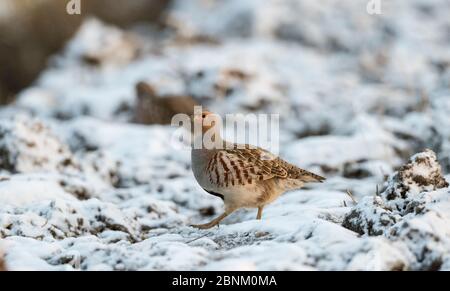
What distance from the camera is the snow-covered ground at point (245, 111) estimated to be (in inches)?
162

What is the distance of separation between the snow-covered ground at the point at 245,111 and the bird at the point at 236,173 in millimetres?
246

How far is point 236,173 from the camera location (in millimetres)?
5438

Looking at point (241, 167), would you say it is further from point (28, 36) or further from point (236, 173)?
point (28, 36)

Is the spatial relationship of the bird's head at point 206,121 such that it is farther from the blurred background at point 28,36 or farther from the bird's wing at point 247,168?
the blurred background at point 28,36

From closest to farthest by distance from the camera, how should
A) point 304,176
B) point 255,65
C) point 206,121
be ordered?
point 206,121 < point 304,176 < point 255,65

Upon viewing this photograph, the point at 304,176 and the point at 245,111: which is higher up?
the point at 245,111

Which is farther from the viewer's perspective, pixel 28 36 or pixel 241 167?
pixel 28 36

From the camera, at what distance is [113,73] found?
13039mm

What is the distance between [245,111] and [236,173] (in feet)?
16.7

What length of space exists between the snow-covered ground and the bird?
246mm

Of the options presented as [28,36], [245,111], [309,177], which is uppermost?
[28,36]

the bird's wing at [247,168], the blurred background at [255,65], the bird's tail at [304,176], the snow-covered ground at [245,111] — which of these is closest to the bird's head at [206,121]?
the bird's wing at [247,168]

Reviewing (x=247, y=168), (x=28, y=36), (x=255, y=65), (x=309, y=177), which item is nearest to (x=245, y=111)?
(x=255, y=65)

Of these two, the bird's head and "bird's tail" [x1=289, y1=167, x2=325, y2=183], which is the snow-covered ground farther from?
the bird's head
